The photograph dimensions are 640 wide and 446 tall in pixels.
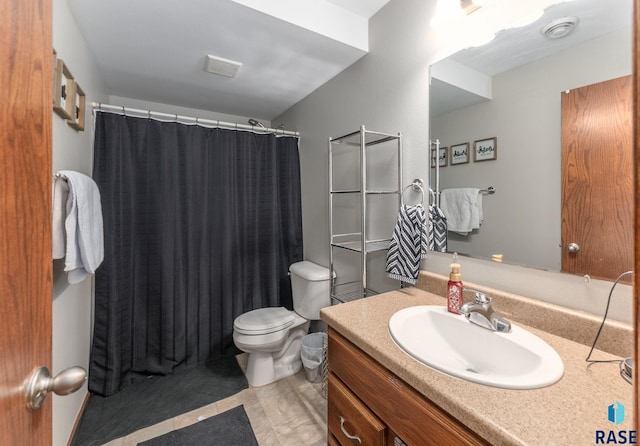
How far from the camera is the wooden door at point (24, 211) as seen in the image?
1.22 feet

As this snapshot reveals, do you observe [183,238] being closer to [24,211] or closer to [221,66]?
[221,66]

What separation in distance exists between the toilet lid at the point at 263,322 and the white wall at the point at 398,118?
49cm

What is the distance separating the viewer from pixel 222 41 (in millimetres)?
1490

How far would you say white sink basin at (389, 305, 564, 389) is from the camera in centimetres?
63

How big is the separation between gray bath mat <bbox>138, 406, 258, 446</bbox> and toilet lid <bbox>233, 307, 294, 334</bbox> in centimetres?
46

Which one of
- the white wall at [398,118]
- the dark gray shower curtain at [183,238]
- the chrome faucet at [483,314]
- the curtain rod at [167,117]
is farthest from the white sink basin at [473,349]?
the curtain rod at [167,117]

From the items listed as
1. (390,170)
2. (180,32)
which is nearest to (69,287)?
(180,32)

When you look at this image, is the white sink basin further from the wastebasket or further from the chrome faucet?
the wastebasket

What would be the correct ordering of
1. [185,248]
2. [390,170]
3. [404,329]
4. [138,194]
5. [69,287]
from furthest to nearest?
1. [185,248]
2. [138,194]
3. [390,170]
4. [69,287]
5. [404,329]

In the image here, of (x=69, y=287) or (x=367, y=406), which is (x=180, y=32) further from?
(x=367, y=406)

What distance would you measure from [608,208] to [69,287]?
2.16m

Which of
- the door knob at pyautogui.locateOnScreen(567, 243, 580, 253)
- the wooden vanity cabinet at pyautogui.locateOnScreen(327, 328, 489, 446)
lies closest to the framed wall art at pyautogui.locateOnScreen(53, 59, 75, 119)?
the wooden vanity cabinet at pyautogui.locateOnScreen(327, 328, 489, 446)

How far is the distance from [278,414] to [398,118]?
177 cm

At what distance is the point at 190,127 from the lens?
2033 millimetres
